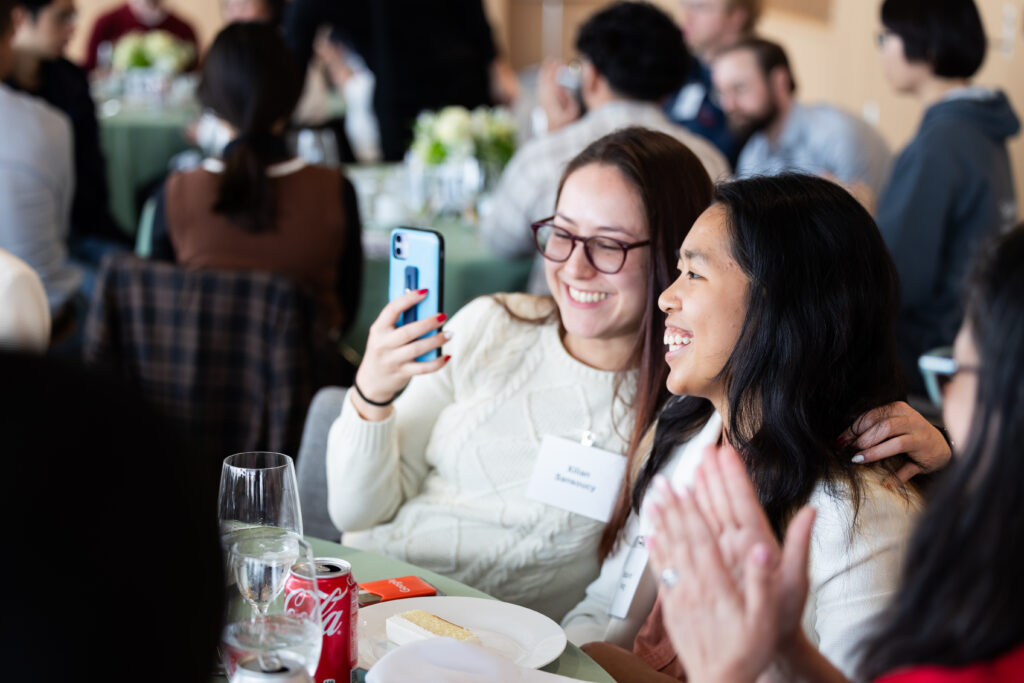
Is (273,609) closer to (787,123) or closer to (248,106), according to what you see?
(248,106)

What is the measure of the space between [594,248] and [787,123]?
9.29 feet

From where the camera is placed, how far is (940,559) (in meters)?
0.85

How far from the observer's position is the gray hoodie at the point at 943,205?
129 inches

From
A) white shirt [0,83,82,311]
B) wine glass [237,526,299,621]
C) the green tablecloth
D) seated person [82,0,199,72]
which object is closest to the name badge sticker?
wine glass [237,526,299,621]

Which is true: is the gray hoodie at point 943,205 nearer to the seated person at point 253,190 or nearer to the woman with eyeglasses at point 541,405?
the woman with eyeglasses at point 541,405

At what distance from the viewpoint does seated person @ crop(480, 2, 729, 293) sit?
3.22 m

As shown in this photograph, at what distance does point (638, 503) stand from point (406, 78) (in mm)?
4756

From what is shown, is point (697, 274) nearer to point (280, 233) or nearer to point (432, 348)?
point (432, 348)

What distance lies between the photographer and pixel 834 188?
59.0 inches

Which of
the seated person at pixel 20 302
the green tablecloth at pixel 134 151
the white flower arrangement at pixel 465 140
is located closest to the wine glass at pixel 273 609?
the seated person at pixel 20 302

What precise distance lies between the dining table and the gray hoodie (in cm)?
212

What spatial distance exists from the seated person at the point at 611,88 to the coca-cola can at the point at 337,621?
82.8 inches

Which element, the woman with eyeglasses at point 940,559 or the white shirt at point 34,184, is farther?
the white shirt at point 34,184

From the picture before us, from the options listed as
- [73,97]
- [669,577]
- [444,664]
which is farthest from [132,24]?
[669,577]
